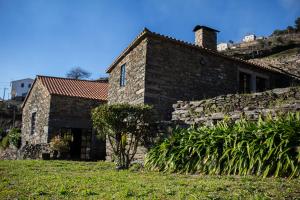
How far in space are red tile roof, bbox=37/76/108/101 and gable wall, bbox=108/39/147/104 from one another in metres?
3.94

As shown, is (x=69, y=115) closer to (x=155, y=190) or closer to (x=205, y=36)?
(x=205, y=36)

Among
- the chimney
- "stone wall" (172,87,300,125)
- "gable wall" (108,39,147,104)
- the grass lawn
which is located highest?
the chimney

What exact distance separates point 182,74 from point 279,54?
15817 mm

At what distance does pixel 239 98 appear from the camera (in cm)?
1000

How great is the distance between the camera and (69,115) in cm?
1841

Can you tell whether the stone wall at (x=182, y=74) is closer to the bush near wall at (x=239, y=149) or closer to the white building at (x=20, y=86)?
the bush near wall at (x=239, y=149)

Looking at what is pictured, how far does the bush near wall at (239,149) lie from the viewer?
645 centimetres

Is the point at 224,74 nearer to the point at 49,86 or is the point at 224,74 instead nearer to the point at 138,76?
the point at 138,76

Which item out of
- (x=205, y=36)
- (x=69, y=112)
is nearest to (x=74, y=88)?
(x=69, y=112)

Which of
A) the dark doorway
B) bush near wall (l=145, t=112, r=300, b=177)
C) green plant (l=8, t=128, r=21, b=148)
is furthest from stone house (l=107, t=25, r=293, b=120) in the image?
green plant (l=8, t=128, r=21, b=148)

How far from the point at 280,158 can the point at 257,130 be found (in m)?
1.03

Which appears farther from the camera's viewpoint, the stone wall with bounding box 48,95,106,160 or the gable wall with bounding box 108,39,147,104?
the stone wall with bounding box 48,95,106,160

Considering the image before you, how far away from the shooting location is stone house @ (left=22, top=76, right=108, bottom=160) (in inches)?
713

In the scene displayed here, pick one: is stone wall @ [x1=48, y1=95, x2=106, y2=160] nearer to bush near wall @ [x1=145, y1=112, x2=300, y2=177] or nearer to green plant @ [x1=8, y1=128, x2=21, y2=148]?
green plant @ [x1=8, y1=128, x2=21, y2=148]
